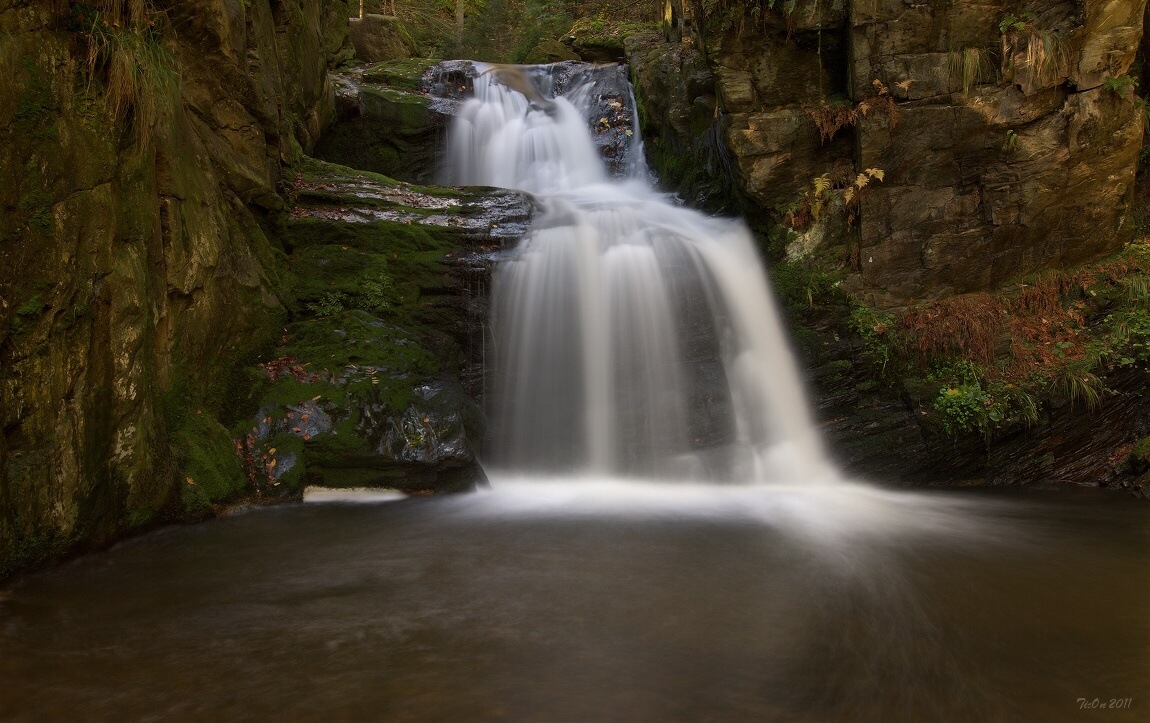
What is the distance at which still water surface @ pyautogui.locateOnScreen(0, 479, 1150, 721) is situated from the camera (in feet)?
10.1

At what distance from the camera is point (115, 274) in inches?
197

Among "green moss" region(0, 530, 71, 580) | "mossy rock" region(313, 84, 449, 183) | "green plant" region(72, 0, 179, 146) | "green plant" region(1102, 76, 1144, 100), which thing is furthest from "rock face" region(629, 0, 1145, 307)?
"green moss" region(0, 530, 71, 580)

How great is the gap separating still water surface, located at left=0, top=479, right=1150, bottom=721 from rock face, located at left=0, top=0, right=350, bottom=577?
0.53m

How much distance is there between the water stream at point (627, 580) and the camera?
10.3 feet

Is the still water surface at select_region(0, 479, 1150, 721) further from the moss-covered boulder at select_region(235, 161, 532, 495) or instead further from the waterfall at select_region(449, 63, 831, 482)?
the waterfall at select_region(449, 63, 831, 482)

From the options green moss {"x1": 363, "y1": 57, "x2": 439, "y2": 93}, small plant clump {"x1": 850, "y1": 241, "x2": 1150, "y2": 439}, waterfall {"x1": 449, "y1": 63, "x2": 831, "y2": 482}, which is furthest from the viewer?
green moss {"x1": 363, "y1": 57, "x2": 439, "y2": 93}

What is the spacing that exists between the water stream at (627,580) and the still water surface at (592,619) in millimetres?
20

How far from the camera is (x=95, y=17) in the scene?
487 centimetres

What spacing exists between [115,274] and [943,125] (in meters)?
8.68

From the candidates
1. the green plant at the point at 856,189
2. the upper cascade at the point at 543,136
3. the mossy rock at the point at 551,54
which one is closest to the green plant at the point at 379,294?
the upper cascade at the point at 543,136

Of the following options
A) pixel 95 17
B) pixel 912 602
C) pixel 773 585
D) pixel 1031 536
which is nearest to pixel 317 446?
pixel 95 17

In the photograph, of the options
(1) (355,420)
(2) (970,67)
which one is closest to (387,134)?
(1) (355,420)

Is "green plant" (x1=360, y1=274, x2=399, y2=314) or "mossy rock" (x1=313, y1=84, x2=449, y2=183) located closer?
"green plant" (x1=360, y1=274, x2=399, y2=314)

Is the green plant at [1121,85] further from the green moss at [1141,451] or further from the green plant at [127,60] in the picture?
the green plant at [127,60]
